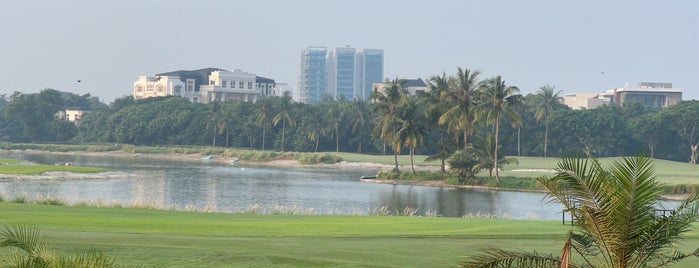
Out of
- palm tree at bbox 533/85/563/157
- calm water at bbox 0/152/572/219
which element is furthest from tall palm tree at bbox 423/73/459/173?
palm tree at bbox 533/85/563/157

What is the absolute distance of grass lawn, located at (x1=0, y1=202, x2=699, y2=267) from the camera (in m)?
18.5

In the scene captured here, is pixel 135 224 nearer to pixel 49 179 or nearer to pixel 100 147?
pixel 49 179

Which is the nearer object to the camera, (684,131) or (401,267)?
(401,267)

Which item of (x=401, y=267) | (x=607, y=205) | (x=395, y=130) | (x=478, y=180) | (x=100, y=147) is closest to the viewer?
(x=607, y=205)

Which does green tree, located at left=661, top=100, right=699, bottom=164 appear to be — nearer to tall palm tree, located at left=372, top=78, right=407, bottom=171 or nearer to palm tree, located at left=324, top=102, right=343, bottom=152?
palm tree, located at left=324, top=102, right=343, bottom=152

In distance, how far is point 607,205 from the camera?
1348 centimetres

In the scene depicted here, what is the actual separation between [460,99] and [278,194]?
29.0 m

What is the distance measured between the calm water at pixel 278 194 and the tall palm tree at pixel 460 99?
28.3 ft

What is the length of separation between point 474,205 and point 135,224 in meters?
39.5

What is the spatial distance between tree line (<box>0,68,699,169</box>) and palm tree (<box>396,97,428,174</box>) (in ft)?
0.39

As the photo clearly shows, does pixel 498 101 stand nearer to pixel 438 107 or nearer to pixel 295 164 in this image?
pixel 438 107

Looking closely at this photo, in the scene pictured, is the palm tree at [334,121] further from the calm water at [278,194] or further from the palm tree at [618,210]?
the palm tree at [618,210]

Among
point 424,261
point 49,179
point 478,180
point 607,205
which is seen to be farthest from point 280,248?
point 478,180

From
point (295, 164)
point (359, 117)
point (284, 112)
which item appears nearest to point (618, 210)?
point (295, 164)
